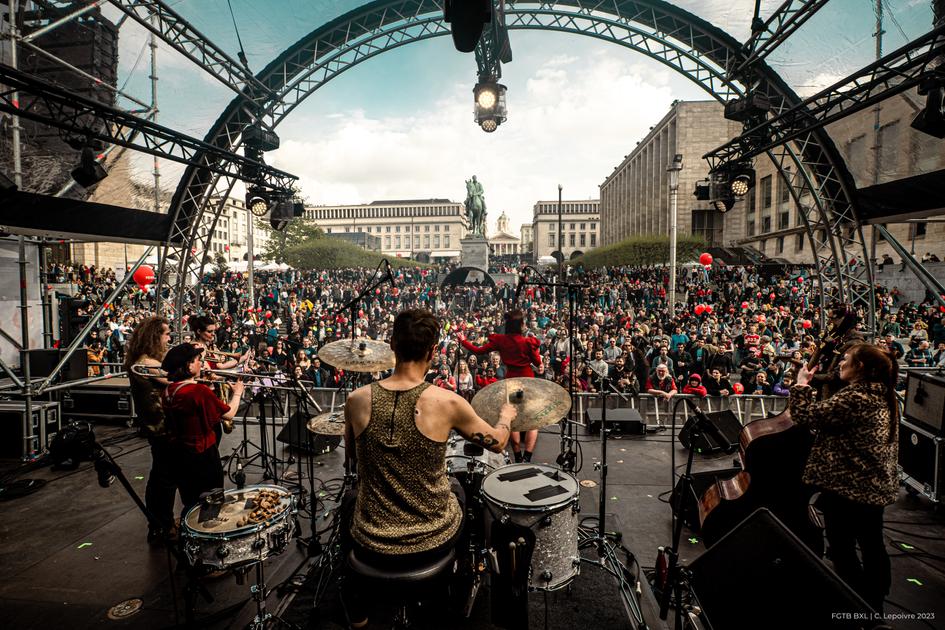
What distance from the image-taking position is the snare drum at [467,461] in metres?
3.66

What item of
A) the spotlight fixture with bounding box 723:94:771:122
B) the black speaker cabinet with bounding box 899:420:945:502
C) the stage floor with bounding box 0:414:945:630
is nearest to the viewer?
the stage floor with bounding box 0:414:945:630

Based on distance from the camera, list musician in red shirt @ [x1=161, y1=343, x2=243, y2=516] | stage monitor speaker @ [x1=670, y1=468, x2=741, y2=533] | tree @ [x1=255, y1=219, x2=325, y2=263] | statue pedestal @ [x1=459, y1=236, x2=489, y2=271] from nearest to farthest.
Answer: musician in red shirt @ [x1=161, y1=343, x2=243, y2=516]
stage monitor speaker @ [x1=670, y1=468, x2=741, y2=533]
statue pedestal @ [x1=459, y1=236, x2=489, y2=271]
tree @ [x1=255, y1=219, x2=325, y2=263]

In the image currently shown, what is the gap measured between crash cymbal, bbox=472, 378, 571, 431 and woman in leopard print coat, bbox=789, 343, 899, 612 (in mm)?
1526

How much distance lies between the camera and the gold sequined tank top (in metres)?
1.99

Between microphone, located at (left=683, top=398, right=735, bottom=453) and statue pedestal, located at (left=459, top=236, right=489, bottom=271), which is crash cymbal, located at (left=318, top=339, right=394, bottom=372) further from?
statue pedestal, located at (left=459, top=236, right=489, bottom=271)

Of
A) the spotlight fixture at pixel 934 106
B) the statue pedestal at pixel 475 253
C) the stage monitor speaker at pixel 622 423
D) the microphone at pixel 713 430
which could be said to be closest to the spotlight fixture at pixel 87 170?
the microphone at pixel 713 430

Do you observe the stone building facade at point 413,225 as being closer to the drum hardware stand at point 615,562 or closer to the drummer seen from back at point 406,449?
the drum hardware stand at point 615,562

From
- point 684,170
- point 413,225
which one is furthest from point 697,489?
point 413,225

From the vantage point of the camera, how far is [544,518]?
2.90 metres

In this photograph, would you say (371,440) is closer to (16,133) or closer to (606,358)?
(16,133)

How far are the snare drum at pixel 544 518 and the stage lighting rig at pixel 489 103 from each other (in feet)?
21.6

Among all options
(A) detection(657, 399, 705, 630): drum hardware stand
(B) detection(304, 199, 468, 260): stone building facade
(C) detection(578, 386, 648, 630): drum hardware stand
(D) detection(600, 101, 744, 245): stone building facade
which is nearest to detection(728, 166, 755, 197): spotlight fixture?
(C) detection(578, 386, 648, 630): drum hardware stand

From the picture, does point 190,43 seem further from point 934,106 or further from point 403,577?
point 934,106

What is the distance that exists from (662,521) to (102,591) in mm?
5052
